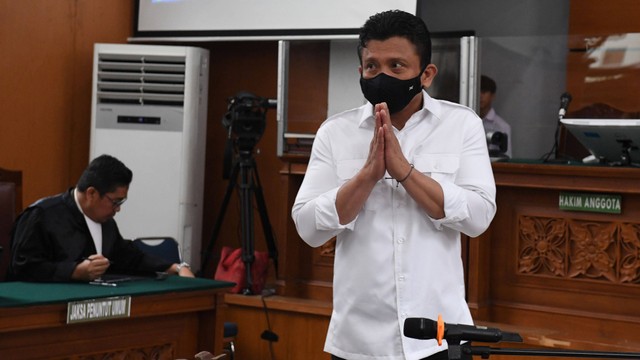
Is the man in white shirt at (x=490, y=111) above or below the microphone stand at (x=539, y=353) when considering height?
above

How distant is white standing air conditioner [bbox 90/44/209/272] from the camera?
602cm

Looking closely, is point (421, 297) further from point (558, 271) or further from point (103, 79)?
point (103, 79)

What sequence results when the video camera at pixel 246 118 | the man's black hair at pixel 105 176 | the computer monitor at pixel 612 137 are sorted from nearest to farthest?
the man's black hair at pixel 105 176, the computer monitor at pixel 612 137, the video camera at pixel 246 118

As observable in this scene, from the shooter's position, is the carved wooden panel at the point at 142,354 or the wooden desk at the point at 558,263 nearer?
the carved wooden panel at the point at 142,354

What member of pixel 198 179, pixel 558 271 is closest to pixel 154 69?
pixel 198 179

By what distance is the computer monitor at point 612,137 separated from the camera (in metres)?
4.34

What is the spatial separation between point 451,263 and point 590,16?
537 cm

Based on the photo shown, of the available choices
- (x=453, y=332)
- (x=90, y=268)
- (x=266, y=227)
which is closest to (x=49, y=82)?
(x=266, y=227)

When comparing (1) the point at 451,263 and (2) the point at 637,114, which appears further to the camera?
(2) the point at 637,114

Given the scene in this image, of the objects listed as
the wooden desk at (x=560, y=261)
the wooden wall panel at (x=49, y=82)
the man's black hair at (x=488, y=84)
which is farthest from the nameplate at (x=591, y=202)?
the wooden wall panel at (x=49, y=82)

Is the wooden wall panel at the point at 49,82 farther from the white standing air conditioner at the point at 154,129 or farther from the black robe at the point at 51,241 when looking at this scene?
the black robe at the point at 51,241

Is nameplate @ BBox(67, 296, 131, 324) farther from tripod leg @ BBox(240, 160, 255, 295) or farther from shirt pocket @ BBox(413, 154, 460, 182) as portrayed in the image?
tripod leg @ BBox(240, 160, 255, 295)

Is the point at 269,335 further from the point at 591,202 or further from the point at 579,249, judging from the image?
the point at 591,202

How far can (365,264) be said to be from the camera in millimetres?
2021
